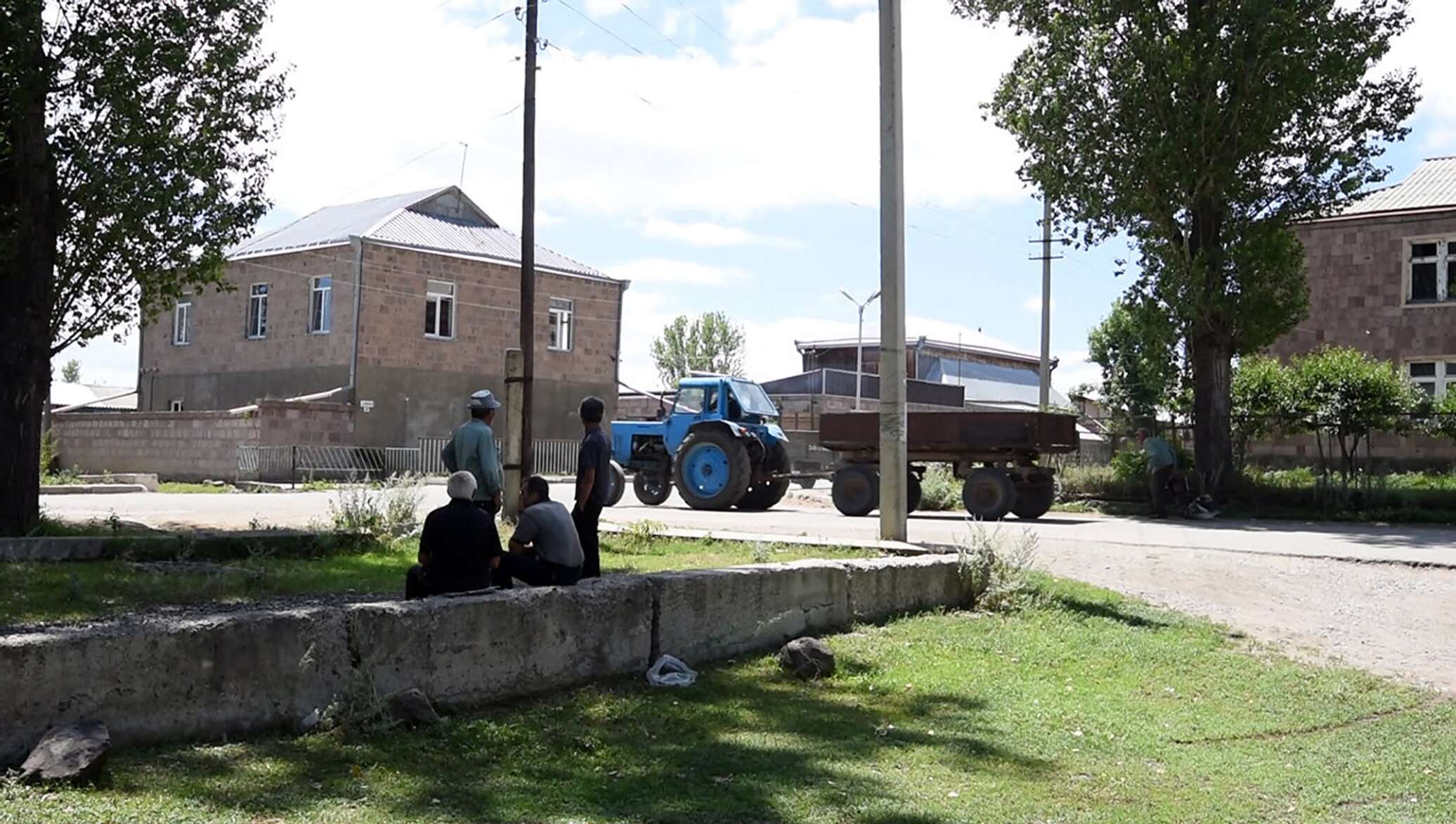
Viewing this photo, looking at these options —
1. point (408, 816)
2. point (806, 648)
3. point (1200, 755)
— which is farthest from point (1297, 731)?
point (408, 816)

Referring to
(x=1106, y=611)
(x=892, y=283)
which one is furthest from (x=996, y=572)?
(x=892, y=283)

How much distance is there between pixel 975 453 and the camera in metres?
21.7

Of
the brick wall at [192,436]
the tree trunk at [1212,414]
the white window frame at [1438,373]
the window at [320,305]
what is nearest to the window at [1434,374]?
the white window frame at [1438,373]

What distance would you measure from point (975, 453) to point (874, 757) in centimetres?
1566

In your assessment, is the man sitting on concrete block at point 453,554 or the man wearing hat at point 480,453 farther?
the man wearing hat at point 480,453

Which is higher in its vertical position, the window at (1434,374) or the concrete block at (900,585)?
the window at (1434,374)

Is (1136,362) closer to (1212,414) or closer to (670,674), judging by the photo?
(1212,414)

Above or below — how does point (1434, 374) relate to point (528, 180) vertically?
below

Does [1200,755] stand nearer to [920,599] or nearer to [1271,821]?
[1271,821]

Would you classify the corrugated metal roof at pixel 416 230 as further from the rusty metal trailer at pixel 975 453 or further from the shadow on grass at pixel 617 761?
the shadow on grass at pixel 617 761

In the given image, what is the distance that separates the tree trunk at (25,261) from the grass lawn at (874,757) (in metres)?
8.57

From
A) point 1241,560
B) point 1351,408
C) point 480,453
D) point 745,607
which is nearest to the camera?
point 745,607

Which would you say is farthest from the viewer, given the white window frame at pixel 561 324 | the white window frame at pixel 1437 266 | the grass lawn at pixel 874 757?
the white window frame at pixel 561 324

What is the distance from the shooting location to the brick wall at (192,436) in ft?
113
